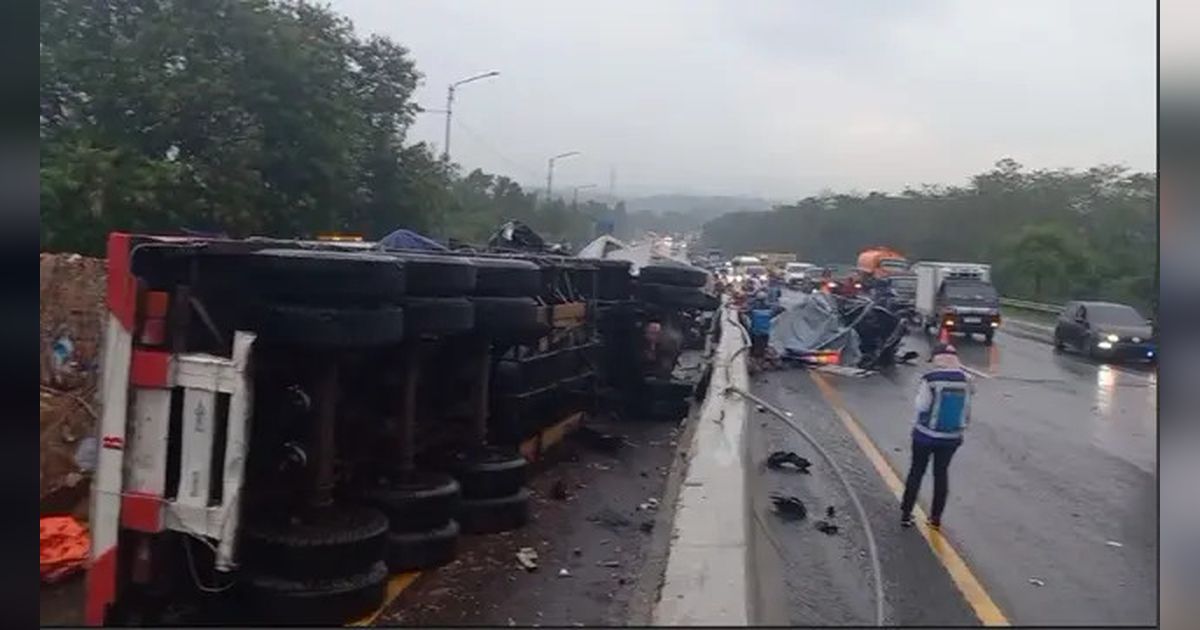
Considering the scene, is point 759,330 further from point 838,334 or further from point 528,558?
point 528,558

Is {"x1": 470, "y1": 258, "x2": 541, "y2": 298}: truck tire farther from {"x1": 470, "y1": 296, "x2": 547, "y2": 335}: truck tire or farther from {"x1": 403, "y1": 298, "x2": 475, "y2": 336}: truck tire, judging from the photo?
{"x1": 403, "y1": 298, "x2": 475, "y2": 336}: truck tire

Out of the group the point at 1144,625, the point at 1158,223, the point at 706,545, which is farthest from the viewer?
the point at 1144,625

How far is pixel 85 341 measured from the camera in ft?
21.4

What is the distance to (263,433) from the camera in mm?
4910

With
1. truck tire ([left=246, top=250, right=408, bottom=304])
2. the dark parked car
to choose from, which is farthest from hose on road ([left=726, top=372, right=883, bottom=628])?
the dark parked car

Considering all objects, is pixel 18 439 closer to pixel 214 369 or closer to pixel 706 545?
pixel 214 369

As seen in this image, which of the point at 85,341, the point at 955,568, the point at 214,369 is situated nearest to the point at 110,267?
the point at 214,369

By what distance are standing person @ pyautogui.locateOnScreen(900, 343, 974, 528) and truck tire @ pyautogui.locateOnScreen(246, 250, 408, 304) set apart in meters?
4.53

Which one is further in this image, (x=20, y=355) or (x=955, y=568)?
(x=955, y=568)

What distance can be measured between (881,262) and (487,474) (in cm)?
4469

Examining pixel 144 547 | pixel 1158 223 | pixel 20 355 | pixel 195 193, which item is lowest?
pixel 144 547

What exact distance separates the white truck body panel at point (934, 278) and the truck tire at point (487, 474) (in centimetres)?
2659

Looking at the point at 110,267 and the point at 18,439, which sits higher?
the point at 110,267

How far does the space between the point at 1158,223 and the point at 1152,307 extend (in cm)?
27
